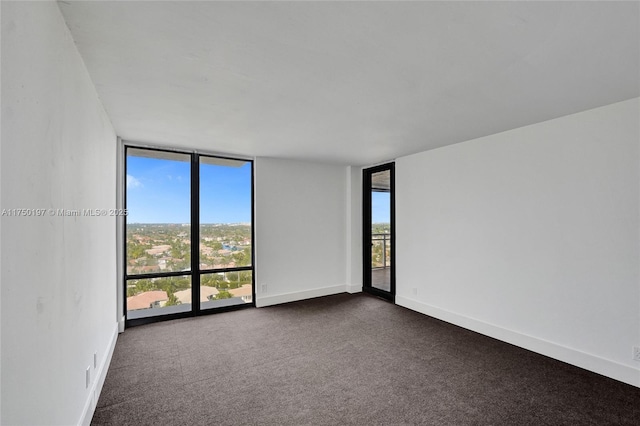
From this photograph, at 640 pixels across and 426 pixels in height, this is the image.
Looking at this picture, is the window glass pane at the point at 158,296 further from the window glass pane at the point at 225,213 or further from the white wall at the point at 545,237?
the white wall at the point at 545,237

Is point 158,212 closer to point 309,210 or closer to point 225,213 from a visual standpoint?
point 225,213

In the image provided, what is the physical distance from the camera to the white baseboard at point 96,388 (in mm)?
2018

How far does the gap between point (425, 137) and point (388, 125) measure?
0.75 meters

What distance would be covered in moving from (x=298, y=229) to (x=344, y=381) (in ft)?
9.61

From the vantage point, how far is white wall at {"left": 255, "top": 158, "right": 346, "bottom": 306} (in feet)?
16.2

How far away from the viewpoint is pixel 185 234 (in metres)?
4.45

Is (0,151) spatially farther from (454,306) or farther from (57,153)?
(454,306)

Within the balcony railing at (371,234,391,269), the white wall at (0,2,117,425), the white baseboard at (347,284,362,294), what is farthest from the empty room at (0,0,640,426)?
the balcony railing at (371,234,391,269)

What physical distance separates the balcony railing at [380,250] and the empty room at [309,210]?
761 mm

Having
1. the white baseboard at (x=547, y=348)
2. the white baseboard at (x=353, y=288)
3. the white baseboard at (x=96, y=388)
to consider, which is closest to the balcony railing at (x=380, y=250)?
the white baseboard at (x=353, y=288)

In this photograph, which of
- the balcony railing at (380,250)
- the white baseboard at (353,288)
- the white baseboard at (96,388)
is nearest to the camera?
the white baseboard at (96,388)

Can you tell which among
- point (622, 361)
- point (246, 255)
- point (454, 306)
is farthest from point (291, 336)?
point (622, 361)

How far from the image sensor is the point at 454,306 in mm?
4090

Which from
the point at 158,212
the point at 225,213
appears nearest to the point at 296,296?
the point at 225,213
